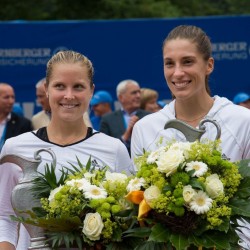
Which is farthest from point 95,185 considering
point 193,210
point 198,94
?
point 198,94

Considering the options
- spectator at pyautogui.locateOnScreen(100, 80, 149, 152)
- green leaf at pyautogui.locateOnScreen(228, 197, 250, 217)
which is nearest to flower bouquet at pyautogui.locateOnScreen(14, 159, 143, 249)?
green leaf at pyautogui.locateOnScreen(228, 197, 250, 217)

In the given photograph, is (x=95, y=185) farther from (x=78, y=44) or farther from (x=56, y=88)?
(x=78, y=44)

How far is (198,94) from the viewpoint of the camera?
5738mm

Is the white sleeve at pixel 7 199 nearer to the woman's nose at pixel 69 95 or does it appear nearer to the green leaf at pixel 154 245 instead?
the woman's nose at pixel 69 95

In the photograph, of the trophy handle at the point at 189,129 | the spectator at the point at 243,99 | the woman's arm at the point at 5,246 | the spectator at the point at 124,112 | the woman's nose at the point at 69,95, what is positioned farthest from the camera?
the spectator at the point at 243,99

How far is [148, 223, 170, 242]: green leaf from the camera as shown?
15.3 ft

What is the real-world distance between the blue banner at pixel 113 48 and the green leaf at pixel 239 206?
30.9 ft

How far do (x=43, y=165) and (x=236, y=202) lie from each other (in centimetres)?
120

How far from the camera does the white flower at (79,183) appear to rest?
4922mm

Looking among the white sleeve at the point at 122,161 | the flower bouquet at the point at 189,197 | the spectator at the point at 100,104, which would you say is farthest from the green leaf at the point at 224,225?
the spectator at the point at 100,104

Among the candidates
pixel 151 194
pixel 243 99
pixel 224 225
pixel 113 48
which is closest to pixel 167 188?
pixel 151 194

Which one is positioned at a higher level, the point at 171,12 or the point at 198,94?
the point at 171,12

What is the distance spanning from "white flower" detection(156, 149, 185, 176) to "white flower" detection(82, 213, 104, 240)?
381mm

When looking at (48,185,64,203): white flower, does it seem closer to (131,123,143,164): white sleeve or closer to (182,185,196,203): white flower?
(182,185,196,203): white flower
